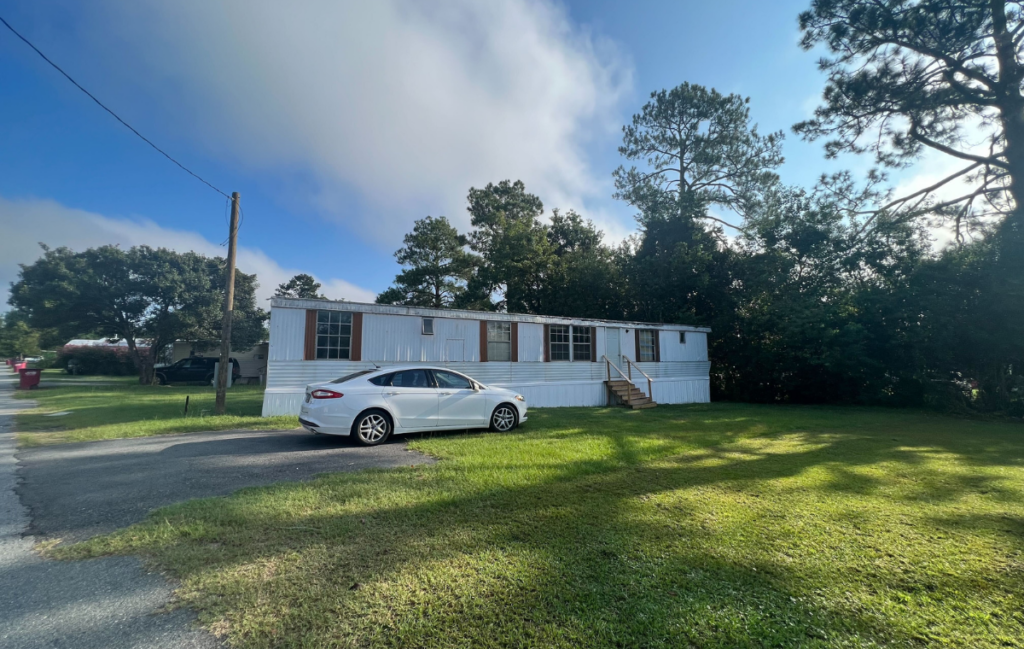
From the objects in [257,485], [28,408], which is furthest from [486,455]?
[28,408]

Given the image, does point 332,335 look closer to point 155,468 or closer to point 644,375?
point 155,468

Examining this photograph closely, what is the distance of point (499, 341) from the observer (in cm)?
1352

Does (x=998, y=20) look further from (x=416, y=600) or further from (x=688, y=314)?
(x=416, y=600)

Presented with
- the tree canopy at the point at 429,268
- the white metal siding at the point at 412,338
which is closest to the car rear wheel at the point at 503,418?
the white metal siding at the point at 412,338

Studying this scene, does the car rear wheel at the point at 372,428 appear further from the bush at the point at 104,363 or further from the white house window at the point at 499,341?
the bush at the point at 104,363

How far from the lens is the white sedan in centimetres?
701

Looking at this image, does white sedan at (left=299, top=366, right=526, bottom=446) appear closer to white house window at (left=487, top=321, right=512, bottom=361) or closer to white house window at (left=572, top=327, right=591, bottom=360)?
white house window at (left=487, top=321, right=512, bottom=361)

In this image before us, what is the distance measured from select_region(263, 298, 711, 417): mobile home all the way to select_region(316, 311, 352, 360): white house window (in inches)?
1.0

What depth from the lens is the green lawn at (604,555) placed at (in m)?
2.35

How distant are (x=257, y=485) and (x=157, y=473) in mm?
1681

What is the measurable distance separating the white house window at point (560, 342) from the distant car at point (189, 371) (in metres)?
19.7

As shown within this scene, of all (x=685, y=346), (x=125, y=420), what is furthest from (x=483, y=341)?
(x=685, y=346)

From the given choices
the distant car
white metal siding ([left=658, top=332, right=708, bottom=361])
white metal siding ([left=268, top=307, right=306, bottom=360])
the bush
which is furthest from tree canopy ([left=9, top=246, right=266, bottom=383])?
white metal siding ([left=658, top=332, right=708, bottom=361])

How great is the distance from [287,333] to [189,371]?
59.5ft
